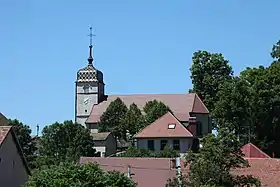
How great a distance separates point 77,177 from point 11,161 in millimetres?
5329

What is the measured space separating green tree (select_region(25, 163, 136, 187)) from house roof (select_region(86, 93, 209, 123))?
61623 millimetres

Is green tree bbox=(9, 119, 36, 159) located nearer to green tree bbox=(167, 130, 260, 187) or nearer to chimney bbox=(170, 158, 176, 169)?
chimney bbox=(170, 158, 176, 169)

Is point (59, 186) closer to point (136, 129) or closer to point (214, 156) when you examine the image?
point (214, 156)

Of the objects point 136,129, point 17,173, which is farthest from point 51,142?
point 17,173

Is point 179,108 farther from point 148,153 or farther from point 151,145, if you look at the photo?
point 148,153

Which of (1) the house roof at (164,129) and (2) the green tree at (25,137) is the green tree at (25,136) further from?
(1) the house roof at (164,129)

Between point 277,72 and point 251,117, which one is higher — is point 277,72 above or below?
above

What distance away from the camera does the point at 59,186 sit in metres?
23.1

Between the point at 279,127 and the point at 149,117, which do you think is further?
the point at 149,117

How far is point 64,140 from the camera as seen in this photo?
75.9 meters

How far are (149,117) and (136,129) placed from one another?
2800mm

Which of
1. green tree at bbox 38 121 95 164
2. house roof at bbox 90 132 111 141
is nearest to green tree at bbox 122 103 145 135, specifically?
house roof at bbox 90 132 111 141

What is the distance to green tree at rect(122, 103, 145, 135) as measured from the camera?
268 feet

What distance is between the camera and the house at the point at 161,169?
3331 cm
